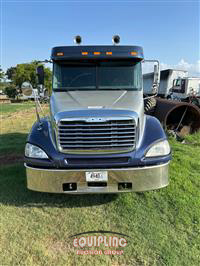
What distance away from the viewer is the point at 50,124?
142 inches

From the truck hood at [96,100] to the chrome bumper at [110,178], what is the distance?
0.83 metres

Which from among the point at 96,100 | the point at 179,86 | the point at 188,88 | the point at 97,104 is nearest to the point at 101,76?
the point at 96,100

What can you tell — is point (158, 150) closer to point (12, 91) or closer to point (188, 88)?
point (188, 88)

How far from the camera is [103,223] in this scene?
3.23 meters

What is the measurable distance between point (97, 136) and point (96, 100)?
2.30 feet

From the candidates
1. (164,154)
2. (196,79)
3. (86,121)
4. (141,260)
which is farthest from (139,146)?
(196,79)

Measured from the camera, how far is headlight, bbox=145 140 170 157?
3.16 m

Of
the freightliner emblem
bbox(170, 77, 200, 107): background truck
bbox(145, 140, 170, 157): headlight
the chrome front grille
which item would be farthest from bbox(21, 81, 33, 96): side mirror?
bbox(170, 77, 200, 107): background truck

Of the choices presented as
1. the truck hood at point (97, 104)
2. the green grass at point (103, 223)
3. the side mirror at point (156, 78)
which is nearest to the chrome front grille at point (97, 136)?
the truck hood at point (97, 104)

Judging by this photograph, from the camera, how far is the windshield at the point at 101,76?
425cm

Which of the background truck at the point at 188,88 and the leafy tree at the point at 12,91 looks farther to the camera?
the leafy tree at the point at 12,91

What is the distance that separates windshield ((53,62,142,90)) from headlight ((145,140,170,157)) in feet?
4.67

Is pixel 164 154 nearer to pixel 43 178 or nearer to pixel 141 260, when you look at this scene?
pixel 141 260

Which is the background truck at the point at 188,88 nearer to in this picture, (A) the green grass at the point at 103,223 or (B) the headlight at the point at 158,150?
(A) the green grass at the point at 103,223
